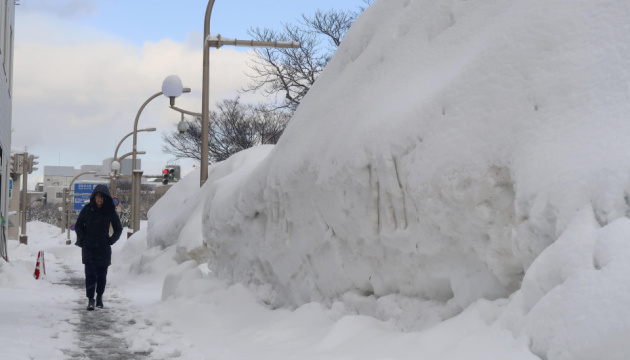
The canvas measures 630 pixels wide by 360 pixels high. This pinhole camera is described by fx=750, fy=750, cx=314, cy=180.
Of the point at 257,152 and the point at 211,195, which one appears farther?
the point at 257,152

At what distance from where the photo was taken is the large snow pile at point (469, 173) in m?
3.69

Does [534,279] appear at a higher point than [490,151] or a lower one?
lower

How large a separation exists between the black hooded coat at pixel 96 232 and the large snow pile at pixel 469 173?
2694mm

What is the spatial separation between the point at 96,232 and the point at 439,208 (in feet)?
18.7

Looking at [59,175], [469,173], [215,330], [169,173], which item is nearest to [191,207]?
[215,330]

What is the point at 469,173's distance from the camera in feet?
15.4

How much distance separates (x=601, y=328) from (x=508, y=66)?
2.07 metres

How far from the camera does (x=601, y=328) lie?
330 centimetres

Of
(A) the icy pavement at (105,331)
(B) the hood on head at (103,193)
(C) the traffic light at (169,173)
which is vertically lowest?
(A) the icy pavement at (105,331)

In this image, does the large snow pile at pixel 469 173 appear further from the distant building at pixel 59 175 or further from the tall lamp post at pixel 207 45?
the distant building at pixel 59 175

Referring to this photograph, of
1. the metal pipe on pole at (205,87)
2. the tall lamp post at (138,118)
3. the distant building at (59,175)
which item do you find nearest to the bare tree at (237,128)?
the tall lamp post at (138,118)

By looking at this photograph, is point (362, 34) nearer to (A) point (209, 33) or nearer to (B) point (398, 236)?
(B) point (398, 236)

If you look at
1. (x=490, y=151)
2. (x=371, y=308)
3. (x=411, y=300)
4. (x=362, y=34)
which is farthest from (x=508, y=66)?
(x=362, y=34)

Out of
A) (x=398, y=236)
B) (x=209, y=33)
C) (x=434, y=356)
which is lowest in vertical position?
(x=434, y=356)
